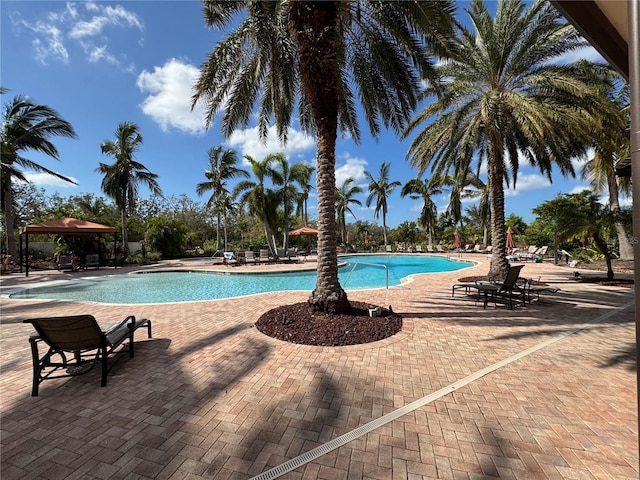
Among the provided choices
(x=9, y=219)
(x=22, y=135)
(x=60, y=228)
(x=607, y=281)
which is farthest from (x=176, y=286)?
(x=607, y=281)

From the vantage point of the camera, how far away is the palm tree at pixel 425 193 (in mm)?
32562

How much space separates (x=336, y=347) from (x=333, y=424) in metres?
2.09

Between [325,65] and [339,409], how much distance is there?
619 centimetres

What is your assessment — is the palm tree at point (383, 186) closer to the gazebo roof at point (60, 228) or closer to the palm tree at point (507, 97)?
the palm tree at point (507, 97)

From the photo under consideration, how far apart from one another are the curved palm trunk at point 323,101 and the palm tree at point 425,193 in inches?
1114

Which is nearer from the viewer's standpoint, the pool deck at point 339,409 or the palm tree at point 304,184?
the pool deck at point 339,409

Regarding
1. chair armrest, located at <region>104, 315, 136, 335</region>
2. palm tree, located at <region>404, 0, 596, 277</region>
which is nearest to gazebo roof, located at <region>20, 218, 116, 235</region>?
chair armrest, located at <region>104, 315, 136, 335</region>

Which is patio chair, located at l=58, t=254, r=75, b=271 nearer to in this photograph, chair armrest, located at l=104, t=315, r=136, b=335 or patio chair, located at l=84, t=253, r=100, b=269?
patio chair, located at l=84, t=253, r=100, b=269

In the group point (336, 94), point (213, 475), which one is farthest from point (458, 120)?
point (213, 475)

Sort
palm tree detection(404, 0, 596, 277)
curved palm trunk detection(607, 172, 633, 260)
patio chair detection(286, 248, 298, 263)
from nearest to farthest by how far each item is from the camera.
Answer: palm tree detection(404, 0, 596, 277) → curved palm trunk detection(607, 172, 633, 260) → patio chair detection(286, 248, 298, 263)

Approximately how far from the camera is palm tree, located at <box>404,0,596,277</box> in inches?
340

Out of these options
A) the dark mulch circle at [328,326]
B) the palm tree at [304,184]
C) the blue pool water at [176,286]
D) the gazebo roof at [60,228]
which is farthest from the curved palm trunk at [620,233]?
the gazebo roof at [60,228]

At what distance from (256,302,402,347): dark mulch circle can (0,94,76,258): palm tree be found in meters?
21.7

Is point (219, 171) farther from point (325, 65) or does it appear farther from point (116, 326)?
point (116, 326)
